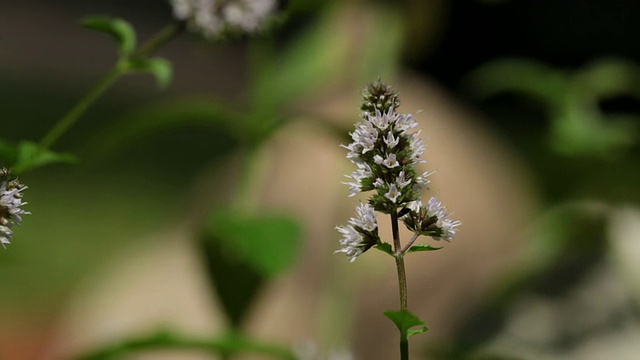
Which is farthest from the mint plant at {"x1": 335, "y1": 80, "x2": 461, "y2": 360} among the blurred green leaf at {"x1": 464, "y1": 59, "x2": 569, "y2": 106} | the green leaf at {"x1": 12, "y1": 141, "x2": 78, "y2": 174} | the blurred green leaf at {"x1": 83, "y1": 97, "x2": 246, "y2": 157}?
the blurred green leaf at {"x1": 464, "y1": 59, "x2": 569, "y2": 106}

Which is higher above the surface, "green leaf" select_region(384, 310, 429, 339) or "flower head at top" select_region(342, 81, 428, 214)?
"flower head at top" select_region(342, 81, 428, 214)

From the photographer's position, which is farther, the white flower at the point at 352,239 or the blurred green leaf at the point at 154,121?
the blurred green leaf at the point at 154,121

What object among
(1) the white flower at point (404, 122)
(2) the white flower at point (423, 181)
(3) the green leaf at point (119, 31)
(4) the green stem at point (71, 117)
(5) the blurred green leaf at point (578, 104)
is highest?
(5) the blurred green leaf at point (578, 104)

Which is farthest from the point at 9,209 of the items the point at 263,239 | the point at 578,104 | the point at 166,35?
the point at 578,104

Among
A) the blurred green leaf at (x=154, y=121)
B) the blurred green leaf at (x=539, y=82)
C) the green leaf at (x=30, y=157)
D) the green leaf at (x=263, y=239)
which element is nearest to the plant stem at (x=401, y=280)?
the green leaf at (x=30, y=157)

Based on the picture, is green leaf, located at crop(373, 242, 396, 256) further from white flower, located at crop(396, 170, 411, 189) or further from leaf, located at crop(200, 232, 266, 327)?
leaf, located at crop(200, 232, 266, 327)

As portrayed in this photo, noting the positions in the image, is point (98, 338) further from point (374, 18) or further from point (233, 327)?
point (233, 327)

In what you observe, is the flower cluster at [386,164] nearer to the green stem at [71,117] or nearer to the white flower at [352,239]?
the white flower at [352,239]
